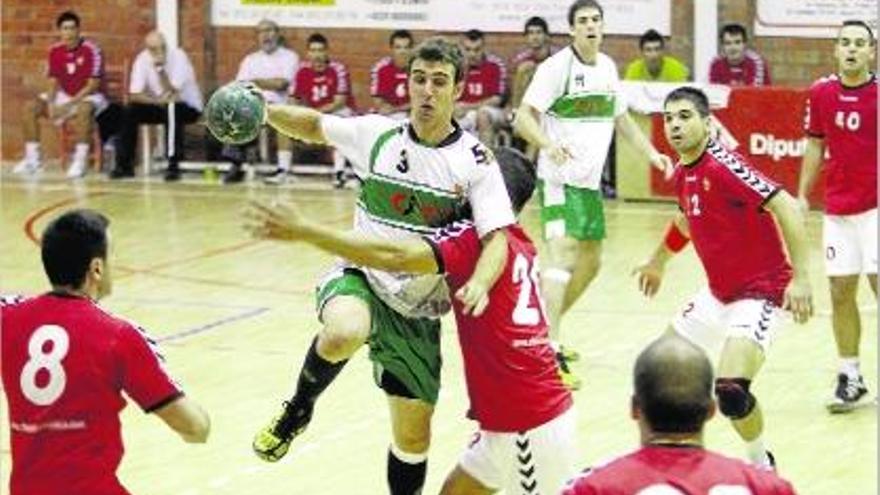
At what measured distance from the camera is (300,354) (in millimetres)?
14742

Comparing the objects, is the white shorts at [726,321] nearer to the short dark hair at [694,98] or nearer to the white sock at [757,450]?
the white sock at [757,450]

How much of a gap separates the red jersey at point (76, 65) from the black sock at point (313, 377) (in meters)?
14.9

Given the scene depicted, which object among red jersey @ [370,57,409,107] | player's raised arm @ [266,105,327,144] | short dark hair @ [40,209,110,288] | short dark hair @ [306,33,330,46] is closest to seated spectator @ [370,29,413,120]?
red jersey @ [370,57,409,107]

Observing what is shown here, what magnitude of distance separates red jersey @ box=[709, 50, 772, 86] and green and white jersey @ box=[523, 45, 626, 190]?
24.8ft

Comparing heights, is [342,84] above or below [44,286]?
above

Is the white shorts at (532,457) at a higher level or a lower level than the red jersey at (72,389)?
lower

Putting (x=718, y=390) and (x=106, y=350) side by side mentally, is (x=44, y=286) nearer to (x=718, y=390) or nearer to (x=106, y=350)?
(x=718, y=390)

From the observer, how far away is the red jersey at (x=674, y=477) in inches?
217

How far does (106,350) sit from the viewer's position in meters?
6.87

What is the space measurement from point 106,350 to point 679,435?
7.11ft

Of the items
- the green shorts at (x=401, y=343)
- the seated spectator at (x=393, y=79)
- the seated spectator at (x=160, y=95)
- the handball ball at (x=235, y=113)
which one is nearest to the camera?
the handball ball at (x=235, y=113)

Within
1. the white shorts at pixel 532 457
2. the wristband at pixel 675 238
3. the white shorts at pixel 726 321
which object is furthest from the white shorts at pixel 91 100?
the white shorts at pixel 532 457

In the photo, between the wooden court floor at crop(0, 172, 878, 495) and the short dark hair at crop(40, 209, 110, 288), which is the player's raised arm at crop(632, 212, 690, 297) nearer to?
the wooden court floor at crop(0, 172, 878, 495)

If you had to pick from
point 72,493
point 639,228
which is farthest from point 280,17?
point 72,493
